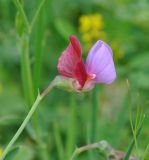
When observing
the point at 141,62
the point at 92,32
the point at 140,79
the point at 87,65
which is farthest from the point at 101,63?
the point at 92,32

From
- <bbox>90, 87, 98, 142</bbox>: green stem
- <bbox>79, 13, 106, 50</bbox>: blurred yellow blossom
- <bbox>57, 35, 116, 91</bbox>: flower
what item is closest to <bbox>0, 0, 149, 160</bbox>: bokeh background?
<bbox>79, 13, 106, 50</bbox>: blurred yellow blossom

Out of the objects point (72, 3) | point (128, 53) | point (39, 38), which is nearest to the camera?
point (39, 38)

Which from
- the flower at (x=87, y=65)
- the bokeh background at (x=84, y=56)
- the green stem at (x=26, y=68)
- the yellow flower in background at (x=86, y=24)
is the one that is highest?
the flower at (x=87, y=65)

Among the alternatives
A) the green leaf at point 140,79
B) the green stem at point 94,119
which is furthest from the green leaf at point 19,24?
the green leaf at point 140,79

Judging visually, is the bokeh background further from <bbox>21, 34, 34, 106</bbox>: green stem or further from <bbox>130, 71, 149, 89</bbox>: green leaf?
<bbox>21, 34, 34, 106</bbox>: green stem

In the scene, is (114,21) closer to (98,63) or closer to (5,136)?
(5,136)

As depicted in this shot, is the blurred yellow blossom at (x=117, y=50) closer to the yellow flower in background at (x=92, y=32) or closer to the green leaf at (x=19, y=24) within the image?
the yellow flower in background at (x=92, y=32)

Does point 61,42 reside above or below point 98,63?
below

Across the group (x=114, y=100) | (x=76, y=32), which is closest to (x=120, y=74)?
(x=114, y=100)

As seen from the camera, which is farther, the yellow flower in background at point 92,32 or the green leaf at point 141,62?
the yellow flower in background at point 92,32

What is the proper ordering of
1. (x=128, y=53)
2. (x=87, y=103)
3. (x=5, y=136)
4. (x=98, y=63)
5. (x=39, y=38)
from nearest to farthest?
(x=98, y=63), (x=39, y=38), (x=5, y=136), (x=87, y=103), (x=128, y=53)
